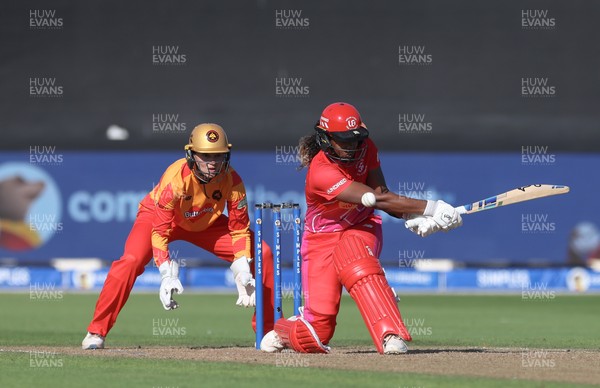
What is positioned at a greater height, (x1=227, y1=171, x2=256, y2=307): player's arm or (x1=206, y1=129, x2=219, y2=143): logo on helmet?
(x1=206, y1=129, x2=219, y2=143): logo on helmet

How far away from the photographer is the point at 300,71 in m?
29.4

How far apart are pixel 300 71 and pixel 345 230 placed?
18.9m

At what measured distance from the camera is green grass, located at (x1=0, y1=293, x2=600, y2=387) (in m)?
8.76

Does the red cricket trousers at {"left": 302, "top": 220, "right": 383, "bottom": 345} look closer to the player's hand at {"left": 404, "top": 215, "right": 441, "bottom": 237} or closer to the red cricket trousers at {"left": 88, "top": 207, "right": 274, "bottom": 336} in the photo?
the player's hand at {"left": 404, "top": 215, "right": 441, "bottom": 237}

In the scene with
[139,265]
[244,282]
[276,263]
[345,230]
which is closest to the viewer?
[345,230]

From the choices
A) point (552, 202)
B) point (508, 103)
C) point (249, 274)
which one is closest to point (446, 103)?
point (508, 103)

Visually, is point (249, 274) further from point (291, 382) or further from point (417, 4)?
point (417, 4)

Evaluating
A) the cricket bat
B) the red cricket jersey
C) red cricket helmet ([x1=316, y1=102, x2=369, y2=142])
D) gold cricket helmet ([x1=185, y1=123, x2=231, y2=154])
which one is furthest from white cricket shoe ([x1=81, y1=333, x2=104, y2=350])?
the cricket bat

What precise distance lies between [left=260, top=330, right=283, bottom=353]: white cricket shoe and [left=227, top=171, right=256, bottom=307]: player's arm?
419mm

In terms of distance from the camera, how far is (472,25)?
29906mm

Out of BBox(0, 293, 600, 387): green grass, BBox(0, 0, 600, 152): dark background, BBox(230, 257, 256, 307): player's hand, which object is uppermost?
BBox(0, 0, 600, 152): dark background

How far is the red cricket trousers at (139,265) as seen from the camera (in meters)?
11.5

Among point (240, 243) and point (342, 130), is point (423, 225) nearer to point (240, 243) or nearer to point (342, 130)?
point (342, 130)

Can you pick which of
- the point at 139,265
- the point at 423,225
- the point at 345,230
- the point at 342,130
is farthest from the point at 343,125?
the point at 139,265
